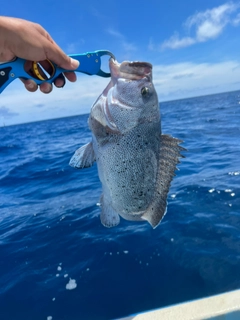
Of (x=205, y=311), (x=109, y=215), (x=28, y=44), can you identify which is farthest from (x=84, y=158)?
(x=205, y=311)

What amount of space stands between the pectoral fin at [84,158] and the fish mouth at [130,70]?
0.69 m

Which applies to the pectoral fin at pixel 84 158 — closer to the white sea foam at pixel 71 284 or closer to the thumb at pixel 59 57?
the thumb at pixel 59 57

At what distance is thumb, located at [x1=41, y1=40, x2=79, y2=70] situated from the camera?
208cm

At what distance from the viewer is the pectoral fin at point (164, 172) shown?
7.93ft

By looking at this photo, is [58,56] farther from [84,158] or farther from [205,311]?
[205,311]

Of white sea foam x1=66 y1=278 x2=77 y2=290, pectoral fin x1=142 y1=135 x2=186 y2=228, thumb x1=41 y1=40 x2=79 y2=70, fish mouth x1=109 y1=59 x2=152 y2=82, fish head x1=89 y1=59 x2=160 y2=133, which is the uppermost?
thumb x1=41 y1=40 x2=79 y2=70

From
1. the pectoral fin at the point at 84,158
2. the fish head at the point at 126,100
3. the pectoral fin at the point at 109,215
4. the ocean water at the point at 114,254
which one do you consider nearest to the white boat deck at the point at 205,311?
the ocean water at the point at 114,254

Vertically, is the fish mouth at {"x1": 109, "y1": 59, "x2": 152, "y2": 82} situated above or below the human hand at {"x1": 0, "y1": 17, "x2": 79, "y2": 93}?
below

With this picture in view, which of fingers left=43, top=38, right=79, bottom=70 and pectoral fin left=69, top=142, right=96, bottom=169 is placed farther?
pectoral fin left=69, top=142, right=96, bottom=169

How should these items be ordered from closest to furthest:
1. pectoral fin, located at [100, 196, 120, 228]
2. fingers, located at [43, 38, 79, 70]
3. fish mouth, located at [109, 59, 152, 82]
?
fingers, located at [43, 38, 79, 70] < fish mouth, located at [109, 59, 152, 82] < pectoral fin, located at [100, 196, 120, 228]

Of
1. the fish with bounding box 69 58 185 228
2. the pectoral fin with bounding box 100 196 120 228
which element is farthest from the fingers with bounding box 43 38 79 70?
the pectoral fin with bounding box 100 196 120 228

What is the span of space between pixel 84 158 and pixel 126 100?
655 mm

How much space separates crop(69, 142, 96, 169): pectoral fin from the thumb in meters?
0.72

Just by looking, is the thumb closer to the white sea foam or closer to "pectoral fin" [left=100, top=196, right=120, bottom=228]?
"pectoral fin" [left=100, top=196, right=120, bottom=228]
